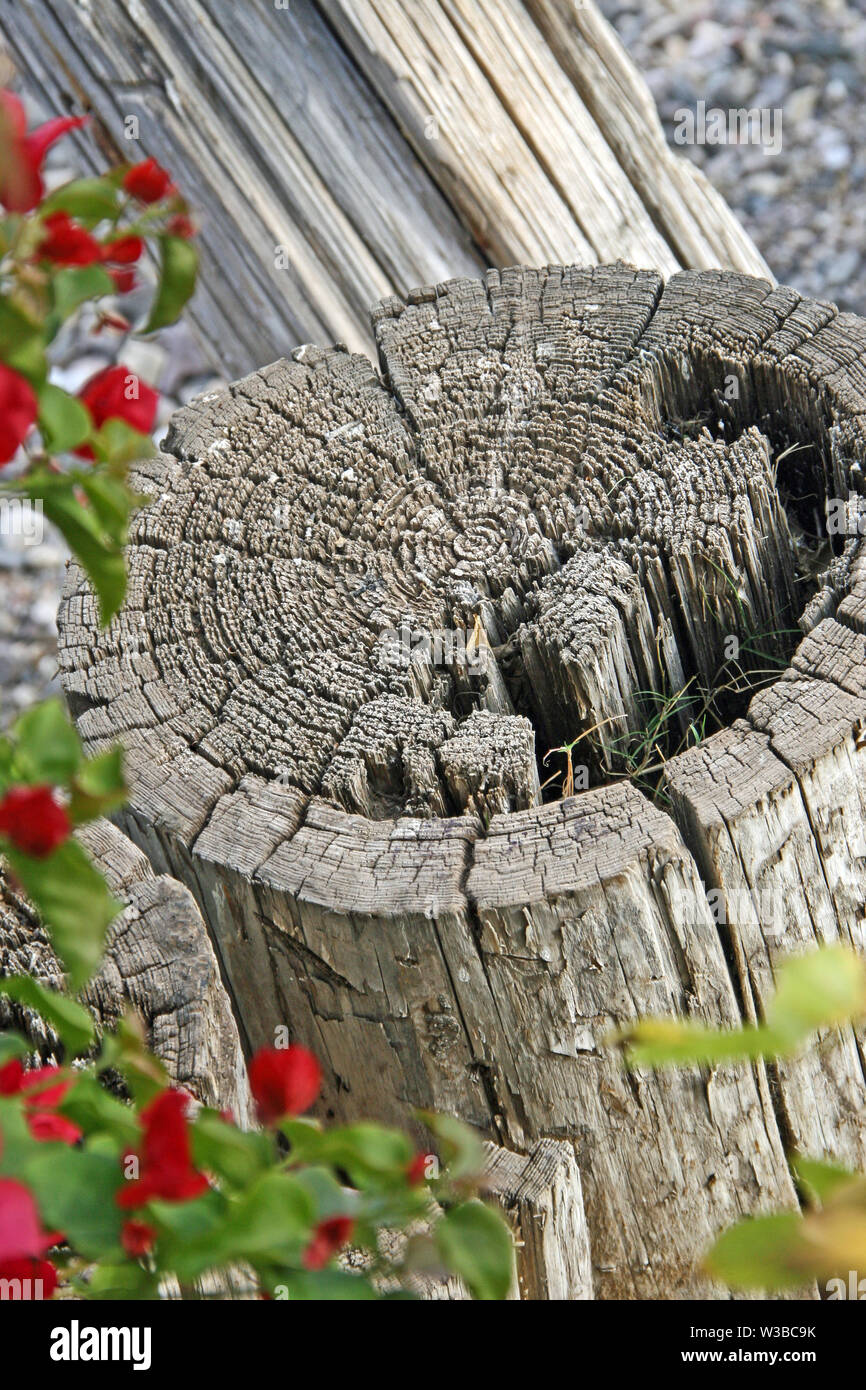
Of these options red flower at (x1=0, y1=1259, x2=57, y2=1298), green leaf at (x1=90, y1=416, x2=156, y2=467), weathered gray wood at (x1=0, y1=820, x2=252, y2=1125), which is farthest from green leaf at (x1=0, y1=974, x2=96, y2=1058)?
weathered gray wood at (x1=0, y1=820, x2=252, y2=1125)

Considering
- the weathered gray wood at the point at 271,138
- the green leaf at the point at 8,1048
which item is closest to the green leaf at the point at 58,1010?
the green leaf at the point at 8,1048

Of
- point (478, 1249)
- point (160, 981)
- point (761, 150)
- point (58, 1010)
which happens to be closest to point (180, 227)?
point (58, 1010)

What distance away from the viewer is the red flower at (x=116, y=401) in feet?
2.58

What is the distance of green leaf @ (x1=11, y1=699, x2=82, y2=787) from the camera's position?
664 mm

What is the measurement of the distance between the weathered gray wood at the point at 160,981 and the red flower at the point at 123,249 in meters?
0.87

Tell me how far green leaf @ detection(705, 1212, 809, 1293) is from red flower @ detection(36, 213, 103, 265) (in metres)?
0.63

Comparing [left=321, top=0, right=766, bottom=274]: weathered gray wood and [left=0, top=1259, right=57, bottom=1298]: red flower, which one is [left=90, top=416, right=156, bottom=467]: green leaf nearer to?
[left=0, top=1259, right=57, bottom=1298]: red flower

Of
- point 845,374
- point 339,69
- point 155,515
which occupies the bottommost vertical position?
point 155,515

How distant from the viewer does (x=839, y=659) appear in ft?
5.14

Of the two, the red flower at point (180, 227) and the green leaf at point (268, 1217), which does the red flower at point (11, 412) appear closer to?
the red flower at point (180, 227)

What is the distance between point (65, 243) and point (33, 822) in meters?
0.35

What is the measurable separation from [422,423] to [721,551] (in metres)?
0.58

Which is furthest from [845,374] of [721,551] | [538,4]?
[538,4]
